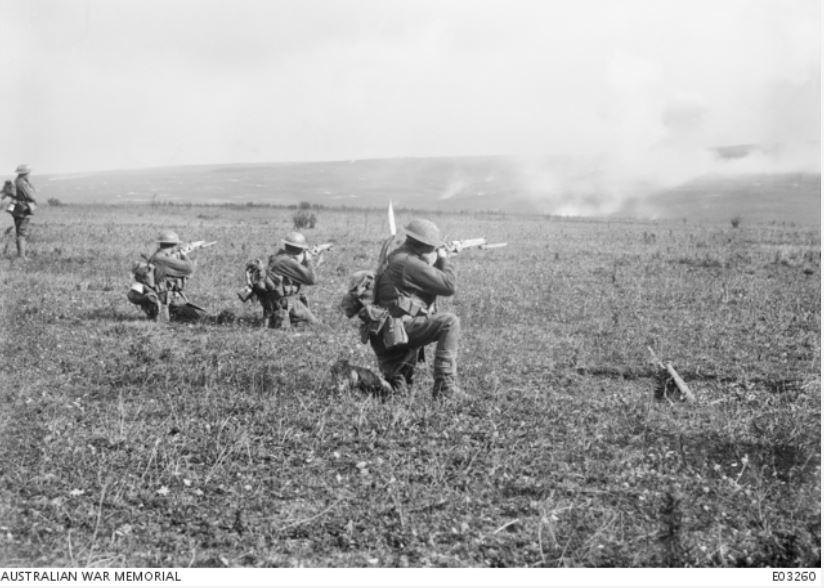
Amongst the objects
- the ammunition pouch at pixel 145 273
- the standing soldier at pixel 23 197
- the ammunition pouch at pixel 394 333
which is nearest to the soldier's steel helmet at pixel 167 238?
the ammunition pouch at pixel 145 273

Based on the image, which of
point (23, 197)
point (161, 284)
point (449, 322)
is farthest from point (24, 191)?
point (449, 322)

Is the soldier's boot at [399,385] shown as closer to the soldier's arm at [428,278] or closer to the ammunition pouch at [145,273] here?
the soldier's arm at [428,278]

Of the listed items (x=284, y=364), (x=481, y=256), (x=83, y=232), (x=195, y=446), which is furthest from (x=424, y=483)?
(x=83, y=232)

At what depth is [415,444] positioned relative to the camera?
23.0 ft

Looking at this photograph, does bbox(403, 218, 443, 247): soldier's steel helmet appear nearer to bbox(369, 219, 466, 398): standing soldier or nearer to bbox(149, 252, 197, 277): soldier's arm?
bbox(369, 219, 466, 398): standing soldier

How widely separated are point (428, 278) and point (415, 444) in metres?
1.85

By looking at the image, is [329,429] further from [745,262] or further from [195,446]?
[745,262]

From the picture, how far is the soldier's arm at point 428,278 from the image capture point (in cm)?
823

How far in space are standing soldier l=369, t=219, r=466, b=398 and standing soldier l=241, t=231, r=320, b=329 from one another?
148 inches

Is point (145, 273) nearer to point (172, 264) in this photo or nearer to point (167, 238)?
point (172, 264)

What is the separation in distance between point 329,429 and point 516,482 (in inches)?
71.5

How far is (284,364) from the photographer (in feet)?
32.0

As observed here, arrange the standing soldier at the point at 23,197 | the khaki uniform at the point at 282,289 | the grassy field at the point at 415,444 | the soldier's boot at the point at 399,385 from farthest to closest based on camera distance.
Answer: the standing soldier at the point at 23,197
the khaki uniform at the point at 282,289
the soldier's boot at the point at 399,385
the grassy field at the point at 415,444

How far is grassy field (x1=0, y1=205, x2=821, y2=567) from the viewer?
5426mm
